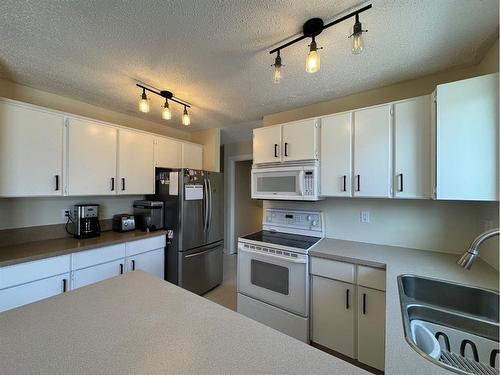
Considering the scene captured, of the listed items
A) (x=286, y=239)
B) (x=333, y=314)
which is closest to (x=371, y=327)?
(x=333, y=314)

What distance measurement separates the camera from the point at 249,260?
7.19ft

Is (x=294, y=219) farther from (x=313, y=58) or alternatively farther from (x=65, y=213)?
(x=65, y=213)

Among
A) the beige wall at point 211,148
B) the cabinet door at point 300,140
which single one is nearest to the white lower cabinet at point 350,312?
the cabinet door at point 300,140

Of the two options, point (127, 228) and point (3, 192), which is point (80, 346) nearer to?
point (3, 192)

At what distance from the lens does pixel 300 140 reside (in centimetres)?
223

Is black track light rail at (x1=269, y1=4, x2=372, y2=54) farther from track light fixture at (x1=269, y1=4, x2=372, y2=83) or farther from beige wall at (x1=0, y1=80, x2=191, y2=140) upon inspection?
beige wall at (x1=0, y1=80, x2=191, y2=140)

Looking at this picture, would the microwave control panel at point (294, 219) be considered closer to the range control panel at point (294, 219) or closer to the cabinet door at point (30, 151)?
the range control panel at point (294, 219)

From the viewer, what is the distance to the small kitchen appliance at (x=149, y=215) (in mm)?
2691

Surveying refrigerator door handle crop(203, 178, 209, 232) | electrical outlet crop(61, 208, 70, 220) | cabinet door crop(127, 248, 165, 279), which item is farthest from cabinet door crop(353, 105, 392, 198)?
electrical outlet crop(61, 208, 70, 220)

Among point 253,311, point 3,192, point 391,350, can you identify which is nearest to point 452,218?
point 391,350

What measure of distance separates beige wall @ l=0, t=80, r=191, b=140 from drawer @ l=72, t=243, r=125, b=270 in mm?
Answer: 1605

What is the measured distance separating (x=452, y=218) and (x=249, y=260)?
5.96ft

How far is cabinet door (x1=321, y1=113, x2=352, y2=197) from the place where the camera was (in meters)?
1.98

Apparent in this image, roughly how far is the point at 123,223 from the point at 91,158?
83 centimetres
